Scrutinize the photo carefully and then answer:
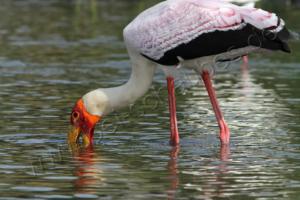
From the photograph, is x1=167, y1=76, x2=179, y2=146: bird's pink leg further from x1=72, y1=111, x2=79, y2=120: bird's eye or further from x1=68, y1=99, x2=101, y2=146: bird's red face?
x1=72, y1=111, x2=79, y2=120: bird's eye

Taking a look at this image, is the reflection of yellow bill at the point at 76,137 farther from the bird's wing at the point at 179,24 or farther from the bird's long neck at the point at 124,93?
the bird's wing at the point at 179,24

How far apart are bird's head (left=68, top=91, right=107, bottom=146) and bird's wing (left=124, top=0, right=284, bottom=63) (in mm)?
726

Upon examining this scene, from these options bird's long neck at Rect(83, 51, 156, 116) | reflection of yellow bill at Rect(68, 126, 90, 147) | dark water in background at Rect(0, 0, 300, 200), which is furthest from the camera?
reflection of yellow bill at Rect(68, 126, 90, 147)

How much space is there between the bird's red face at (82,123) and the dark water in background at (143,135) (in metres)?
0.20

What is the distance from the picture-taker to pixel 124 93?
40.9ft

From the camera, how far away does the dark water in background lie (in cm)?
1020

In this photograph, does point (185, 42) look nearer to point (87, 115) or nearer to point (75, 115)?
point (87, 115)

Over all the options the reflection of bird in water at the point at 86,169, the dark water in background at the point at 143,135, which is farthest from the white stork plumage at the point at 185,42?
the dark water in background at the point at 143,135

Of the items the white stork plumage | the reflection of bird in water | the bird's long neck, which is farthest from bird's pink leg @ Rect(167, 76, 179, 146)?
the reflection of bird in water

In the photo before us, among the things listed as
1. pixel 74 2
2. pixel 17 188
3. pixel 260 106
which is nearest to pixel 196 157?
pixel 17 188

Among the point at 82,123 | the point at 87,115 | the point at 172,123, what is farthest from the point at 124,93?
the point at 172,123

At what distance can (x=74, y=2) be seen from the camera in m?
43.6

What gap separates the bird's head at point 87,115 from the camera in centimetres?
1244

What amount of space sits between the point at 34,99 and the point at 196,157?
5.22 m
